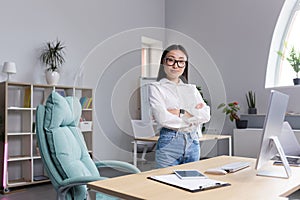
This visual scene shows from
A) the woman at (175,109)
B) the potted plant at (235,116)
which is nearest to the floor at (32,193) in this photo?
the woman at (175,109)

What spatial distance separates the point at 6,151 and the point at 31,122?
45 centimetres

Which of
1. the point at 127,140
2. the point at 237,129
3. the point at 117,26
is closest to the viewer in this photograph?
the point at 127,140

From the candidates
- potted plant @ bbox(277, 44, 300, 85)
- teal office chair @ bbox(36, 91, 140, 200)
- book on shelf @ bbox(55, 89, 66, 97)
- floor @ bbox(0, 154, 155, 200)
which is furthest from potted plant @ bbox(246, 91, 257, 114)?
teal office chair @ bbox(36, 91, 140, 200)

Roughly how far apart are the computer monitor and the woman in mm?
382

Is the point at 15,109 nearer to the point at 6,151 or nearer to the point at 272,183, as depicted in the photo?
the point at 6,151

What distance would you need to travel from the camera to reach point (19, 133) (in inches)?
145

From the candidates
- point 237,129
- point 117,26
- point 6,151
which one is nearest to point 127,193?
point 6,151

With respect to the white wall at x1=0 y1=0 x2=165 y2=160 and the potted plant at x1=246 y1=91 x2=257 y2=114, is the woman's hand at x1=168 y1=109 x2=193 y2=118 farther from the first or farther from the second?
the potted plant at x1=246 y1=91 x2=257 y2=114

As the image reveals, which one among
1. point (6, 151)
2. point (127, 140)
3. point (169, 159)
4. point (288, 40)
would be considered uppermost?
point (288, 40)

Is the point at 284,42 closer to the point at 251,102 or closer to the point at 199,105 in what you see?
the point at 251,102

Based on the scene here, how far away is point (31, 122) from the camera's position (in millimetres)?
3830

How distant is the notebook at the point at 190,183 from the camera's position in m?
1.22

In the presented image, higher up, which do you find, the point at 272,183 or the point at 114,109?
the point at 114,109

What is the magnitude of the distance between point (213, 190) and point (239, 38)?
427 cm
